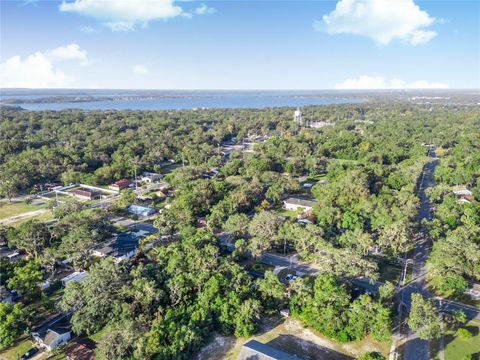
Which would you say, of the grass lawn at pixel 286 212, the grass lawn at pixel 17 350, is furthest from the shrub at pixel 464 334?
the grass lawn at pixel 17 350

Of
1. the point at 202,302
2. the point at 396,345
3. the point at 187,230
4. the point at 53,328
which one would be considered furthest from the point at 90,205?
the point at 396,345

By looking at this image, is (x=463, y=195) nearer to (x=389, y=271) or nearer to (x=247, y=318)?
(x=389, y=271)

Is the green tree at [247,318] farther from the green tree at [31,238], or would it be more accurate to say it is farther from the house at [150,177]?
the house at [150,177]

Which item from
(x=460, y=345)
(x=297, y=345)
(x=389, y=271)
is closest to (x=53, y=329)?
(x=297, y=345)

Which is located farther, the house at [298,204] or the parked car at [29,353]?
the house at [298,204]

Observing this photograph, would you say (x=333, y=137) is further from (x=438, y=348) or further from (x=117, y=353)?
(x=117, y=353)
